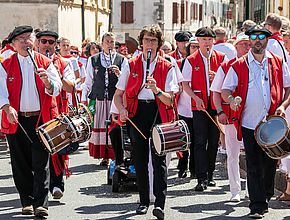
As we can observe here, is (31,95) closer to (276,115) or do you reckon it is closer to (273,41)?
(276,115)

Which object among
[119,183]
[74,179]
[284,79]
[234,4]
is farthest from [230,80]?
[234,4]

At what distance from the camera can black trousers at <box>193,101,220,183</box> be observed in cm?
1018

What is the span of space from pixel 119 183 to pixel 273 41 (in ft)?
8.83

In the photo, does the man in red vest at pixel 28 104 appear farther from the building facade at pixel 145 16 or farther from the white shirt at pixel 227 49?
the building facade at pixel 145 16

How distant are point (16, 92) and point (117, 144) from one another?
263 cm

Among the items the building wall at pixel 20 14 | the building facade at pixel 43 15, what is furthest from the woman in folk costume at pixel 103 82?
the building wall at pixel 20 14

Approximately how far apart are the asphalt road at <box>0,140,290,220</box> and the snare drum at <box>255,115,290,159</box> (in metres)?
0.79

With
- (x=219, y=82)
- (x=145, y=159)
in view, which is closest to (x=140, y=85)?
(x=145, y=159)

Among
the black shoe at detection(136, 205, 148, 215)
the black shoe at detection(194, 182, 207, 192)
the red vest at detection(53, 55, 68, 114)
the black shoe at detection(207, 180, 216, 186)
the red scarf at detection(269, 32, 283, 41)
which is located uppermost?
the red scarf at detection(269, 32, 283, 41)

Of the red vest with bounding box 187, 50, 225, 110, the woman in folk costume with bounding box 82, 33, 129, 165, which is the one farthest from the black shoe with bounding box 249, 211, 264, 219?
the woman in folk costume with bounding box 82, 33, 129, 165

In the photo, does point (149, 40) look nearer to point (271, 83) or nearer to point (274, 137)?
point (271, 83)

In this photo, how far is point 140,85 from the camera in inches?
336

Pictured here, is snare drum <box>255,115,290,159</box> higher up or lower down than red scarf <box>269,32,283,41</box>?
lower down

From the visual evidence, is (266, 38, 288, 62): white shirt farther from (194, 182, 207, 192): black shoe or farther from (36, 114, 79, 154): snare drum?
(36, 114, 79, 154): snare drum
